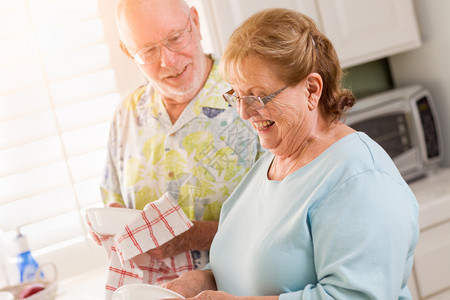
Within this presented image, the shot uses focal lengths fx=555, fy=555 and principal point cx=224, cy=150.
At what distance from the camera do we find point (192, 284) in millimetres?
1162

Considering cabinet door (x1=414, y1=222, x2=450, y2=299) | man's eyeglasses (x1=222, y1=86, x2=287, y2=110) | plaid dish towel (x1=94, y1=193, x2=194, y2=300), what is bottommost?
cabinet door (x1=414, y1=222, x2=450, y2=299)

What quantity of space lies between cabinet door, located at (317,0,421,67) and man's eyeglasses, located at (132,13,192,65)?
1.04 metres

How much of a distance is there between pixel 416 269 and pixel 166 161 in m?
1.13

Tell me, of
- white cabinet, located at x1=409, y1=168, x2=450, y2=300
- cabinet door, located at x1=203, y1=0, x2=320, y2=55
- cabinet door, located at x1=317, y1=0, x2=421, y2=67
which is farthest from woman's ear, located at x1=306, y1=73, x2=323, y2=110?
cabinet door, located at x1=317, y1=0, x2=421, y2=67

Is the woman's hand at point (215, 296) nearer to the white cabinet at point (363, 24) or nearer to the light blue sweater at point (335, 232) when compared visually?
the light blue sweater at point (335, 232)

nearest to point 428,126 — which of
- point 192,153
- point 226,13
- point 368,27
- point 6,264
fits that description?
point 368,27

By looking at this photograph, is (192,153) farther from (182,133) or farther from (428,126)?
(428,126)

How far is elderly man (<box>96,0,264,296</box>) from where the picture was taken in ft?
4.49

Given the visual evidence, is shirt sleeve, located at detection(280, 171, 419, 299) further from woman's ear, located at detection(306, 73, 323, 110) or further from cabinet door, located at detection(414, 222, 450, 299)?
cabinet door, located at detection(414, 222, 450, 299)

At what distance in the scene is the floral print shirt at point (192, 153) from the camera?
139 centimetres

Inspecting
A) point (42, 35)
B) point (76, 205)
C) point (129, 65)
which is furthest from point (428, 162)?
point (42, 35)

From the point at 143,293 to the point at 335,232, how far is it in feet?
1.23

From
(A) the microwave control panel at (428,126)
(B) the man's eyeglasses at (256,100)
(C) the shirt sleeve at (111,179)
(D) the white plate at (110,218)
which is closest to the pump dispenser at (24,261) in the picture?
(C) the shirt sleeve at (111,179)

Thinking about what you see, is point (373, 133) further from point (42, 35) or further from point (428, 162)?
point (42, 35)
